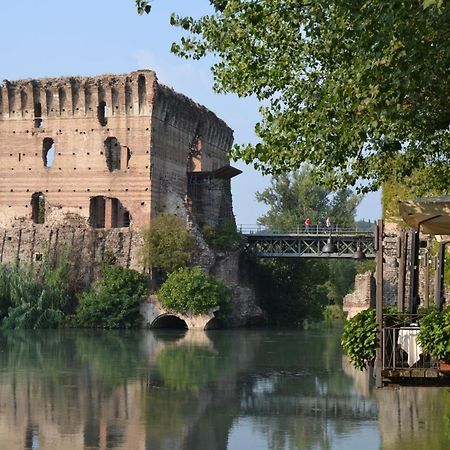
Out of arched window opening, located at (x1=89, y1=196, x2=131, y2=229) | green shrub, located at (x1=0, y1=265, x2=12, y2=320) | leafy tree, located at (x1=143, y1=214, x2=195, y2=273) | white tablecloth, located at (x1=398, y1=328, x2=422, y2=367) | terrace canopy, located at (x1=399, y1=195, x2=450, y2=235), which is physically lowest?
white tablecloth, located at (x1=398, y1=328, x2=422, y2=367)

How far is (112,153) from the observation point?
48.3m

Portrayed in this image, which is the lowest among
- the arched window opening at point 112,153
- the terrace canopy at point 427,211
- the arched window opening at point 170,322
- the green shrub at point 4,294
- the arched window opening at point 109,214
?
the arched window opening at point 170,322

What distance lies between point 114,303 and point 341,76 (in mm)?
30315

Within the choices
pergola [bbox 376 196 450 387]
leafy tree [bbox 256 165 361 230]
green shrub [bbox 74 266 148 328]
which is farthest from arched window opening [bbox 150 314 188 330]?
pergola [bbox 376 196 450 387]

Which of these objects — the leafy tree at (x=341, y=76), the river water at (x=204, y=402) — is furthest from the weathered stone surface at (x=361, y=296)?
the leafy tree at (x=341, y=76)

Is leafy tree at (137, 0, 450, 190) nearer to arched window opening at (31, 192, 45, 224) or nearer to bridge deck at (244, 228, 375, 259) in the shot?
bridge deck at (244, 228, 375, 259)

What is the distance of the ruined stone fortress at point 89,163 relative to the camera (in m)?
47.0

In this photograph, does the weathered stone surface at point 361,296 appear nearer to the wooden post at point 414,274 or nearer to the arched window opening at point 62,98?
the arched window opening at point 62,98

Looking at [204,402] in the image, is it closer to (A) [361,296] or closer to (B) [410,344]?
(B) [410,344]

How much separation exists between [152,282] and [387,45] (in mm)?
33926

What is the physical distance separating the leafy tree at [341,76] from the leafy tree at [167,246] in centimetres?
2641

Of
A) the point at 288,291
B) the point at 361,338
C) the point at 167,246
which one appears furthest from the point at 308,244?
the point at 361,338

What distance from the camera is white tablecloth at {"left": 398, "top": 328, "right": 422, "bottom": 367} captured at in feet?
39.0

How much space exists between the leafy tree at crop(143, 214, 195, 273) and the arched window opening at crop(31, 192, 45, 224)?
18.7 ft
